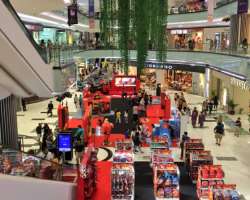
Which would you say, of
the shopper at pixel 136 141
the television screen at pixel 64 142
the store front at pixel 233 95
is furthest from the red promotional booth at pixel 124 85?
the television screen at pixel 64 142

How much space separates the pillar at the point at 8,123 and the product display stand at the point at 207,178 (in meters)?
7.17

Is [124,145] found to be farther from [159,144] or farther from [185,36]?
[185,36]

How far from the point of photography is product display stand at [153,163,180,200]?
1131cm

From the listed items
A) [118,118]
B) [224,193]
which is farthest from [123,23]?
[118,118]

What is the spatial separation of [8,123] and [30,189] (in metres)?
7.15

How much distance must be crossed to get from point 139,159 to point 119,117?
17.4 feet

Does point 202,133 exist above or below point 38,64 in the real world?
below

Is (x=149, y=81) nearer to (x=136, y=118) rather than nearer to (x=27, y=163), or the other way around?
(x=136, y=118)

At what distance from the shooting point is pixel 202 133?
19688 millimetres

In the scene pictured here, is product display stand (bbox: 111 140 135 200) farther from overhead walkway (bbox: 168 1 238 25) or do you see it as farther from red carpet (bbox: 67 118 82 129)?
overhead walkway (bbox: 168 1 238 25)

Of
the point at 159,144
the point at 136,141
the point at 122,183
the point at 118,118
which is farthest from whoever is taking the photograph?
the point at 118,118

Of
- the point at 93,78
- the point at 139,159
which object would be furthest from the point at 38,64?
the point at 93,78

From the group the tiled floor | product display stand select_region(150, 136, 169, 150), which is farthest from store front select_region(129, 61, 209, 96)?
product display stand select_region(150, 136, 169, 150)

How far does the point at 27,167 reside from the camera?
867cm
